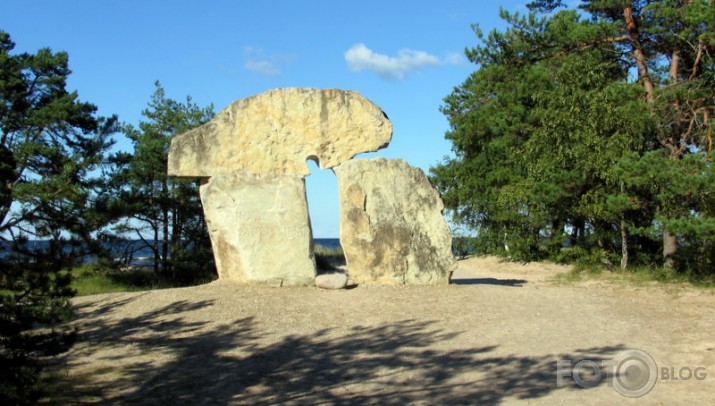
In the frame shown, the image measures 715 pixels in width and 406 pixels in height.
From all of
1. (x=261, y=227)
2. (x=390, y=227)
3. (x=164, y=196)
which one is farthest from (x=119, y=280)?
(x=390, y=227)

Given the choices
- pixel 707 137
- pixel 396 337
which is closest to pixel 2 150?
pixel 396 337

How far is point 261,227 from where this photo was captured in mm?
11039

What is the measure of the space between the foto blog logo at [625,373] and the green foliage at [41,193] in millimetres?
4760

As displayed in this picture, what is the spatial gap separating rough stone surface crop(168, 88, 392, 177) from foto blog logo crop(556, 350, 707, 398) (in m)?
6.06

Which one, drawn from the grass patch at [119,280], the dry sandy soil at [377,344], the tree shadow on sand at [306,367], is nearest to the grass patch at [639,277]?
the dry sandy soil at [377,344]

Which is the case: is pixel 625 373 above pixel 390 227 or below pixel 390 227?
below

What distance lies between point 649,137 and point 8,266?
15319 mm

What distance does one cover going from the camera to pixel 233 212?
11.0 metres

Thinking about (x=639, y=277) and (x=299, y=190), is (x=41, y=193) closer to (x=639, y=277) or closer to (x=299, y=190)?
(x=299, y=190)

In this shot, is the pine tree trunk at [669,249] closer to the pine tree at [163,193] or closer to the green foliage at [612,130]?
the green foliage at [612,130]

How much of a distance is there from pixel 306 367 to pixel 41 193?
902cm

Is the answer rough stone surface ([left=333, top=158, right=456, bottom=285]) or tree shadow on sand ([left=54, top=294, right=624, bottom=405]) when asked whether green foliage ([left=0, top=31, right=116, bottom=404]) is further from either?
rough stone surface ([left=333, top=158, right=456, bottom=285])

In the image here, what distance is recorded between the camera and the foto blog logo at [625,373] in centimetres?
635

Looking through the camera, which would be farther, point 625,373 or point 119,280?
point 119,280
